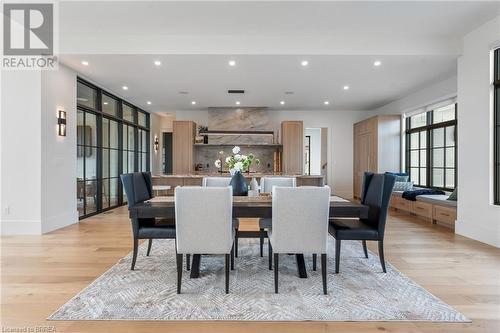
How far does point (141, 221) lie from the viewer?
3.00 m

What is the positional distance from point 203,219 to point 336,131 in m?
7.73

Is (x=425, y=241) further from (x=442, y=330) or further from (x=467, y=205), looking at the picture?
(x=442, y=330)

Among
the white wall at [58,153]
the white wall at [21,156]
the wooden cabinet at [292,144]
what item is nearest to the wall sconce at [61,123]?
the white wall at [58,153]

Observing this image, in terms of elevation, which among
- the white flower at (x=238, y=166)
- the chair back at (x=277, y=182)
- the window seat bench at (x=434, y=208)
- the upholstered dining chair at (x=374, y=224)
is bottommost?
the window seat bench at (x=434, y=208)

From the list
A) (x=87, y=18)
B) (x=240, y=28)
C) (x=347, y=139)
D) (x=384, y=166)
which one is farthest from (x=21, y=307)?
(x=347, y=139)

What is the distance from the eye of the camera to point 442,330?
6.34 feet

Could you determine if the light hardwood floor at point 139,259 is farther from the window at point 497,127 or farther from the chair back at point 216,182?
the chair back at point 216,182

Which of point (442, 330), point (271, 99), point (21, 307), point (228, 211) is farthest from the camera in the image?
point (271, 99)

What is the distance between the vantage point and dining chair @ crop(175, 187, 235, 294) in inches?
92.8

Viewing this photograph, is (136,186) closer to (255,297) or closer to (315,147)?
(255,297)

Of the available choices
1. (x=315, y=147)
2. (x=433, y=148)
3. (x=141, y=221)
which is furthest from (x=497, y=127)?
(x=315, y=147)

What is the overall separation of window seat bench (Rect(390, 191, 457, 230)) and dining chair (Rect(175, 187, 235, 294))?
13.9 ft

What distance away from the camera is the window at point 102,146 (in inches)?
229

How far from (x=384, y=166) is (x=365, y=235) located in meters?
5.45
